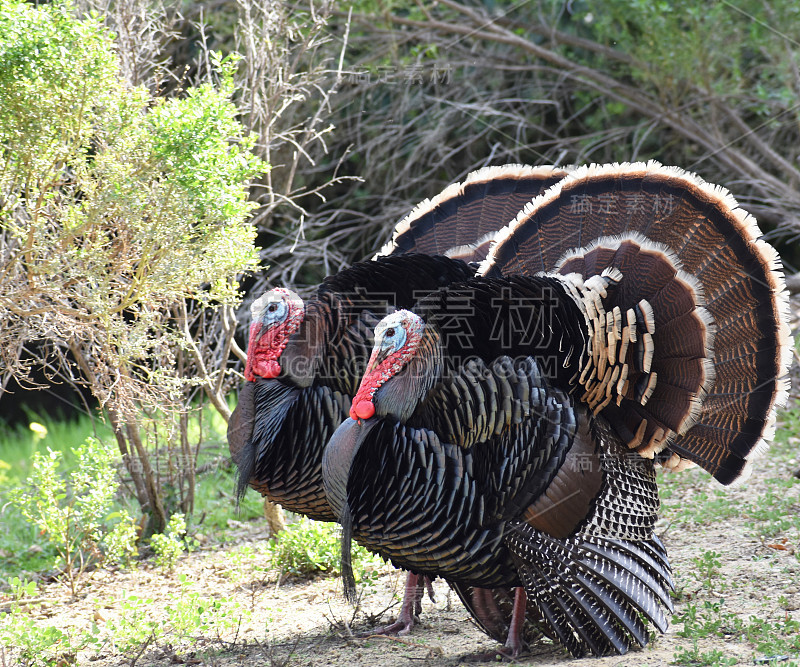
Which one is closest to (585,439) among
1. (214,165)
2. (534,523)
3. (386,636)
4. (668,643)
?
(534,523)

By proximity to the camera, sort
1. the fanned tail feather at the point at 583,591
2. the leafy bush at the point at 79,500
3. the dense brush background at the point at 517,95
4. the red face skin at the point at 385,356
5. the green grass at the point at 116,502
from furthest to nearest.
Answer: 1. the dense brush background at the point at 517,95
2. the green grass at the point at 116,502
3. the leafy bush at the point at 79,500
4. the red face skin at the point at 385,356
5. the fanned tail feather at the point at 583,591

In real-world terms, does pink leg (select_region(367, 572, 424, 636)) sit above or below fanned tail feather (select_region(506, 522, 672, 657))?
below

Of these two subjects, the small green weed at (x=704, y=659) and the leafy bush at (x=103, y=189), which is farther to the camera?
the leafy bush at (x=103, y=189)

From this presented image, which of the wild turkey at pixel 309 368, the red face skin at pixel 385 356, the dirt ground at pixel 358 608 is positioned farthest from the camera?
the wild turkey at pixel 309 368

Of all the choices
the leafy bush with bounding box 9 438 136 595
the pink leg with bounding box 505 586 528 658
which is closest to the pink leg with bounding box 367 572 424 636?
the pink leg with bounding box 505 586 528 658

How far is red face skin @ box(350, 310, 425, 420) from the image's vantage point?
3.12 metres

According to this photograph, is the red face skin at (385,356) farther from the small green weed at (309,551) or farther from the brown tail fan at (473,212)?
the small green weed at (309,551)

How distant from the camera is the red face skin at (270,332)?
377 cm

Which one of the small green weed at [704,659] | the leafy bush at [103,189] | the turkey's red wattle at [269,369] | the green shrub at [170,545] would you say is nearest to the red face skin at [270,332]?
the turkey's red wattle at [269,369]

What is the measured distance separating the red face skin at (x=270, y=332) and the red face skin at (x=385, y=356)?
75 cm

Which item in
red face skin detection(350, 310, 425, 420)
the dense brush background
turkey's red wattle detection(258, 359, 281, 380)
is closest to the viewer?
red face skin detection(350, 310, 425, 420)

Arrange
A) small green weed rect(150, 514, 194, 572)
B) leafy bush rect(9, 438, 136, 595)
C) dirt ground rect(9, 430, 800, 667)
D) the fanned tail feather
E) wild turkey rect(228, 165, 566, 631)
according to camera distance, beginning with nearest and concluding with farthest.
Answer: the fanned tail feather, dirt ground rect(9, 430, 800, 667), wild turkey rect(228, 165, 566, 631), leafy bush rect(9, 438, 136, 595), small green weed rect(150, 514, 194, 572)

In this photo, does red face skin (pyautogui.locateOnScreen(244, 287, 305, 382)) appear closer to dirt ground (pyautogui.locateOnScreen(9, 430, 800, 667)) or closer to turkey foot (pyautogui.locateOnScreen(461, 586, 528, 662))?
dirt ground (pyautogui.locateOnScreen(9, 430, 800, 667))

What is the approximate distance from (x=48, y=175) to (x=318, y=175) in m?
4.82
